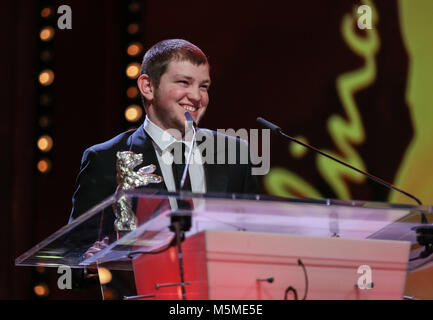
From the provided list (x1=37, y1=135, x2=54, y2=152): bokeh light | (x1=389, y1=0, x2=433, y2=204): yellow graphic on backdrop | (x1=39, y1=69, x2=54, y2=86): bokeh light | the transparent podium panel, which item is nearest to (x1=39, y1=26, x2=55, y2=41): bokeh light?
(x1=39, y1=69, x2=54, y2=86): bokeh light

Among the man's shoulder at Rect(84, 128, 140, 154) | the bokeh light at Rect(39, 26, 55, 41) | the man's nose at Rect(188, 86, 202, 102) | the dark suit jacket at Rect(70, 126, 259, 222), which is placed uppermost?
the bokeh light at Rect(39, 26, 55, 41)

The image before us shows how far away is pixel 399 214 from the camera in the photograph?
1476mm

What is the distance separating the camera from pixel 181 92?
7.89ft

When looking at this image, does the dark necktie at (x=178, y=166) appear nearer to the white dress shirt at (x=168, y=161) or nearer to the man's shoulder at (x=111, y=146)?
the white dress shirt at (x=168, y=161)

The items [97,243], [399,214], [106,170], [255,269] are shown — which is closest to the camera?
[255,269]

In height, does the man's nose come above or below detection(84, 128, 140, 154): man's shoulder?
above

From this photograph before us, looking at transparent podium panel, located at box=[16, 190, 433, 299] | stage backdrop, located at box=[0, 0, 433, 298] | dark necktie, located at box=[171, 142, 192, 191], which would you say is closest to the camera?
transparent podium panel, located at box=[16, 190, 433, 299]

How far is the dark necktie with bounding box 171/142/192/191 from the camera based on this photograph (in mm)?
2234

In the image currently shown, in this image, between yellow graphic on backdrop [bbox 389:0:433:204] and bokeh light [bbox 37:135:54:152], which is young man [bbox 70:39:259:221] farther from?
yellow graphic on backdrop [bbox 389:0:433:204]

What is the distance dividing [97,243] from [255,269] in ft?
1.55

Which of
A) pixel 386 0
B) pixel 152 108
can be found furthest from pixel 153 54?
pixel 386 0

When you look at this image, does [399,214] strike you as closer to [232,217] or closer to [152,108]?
[232,217]

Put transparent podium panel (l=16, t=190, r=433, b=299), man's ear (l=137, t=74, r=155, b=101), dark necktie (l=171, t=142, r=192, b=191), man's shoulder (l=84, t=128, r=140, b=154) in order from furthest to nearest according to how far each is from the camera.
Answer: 1. man's ear (l=137, t=74, r=155, b=101)
2. man's shoulder (l=84, t=128, r=140, b=154)
3. dark necktie (l=171, t=142, r=192, b=191)
4. transparent podium panel (l=16, t=190, r=433, b=299)

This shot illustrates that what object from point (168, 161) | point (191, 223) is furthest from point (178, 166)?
point (191, 223)
